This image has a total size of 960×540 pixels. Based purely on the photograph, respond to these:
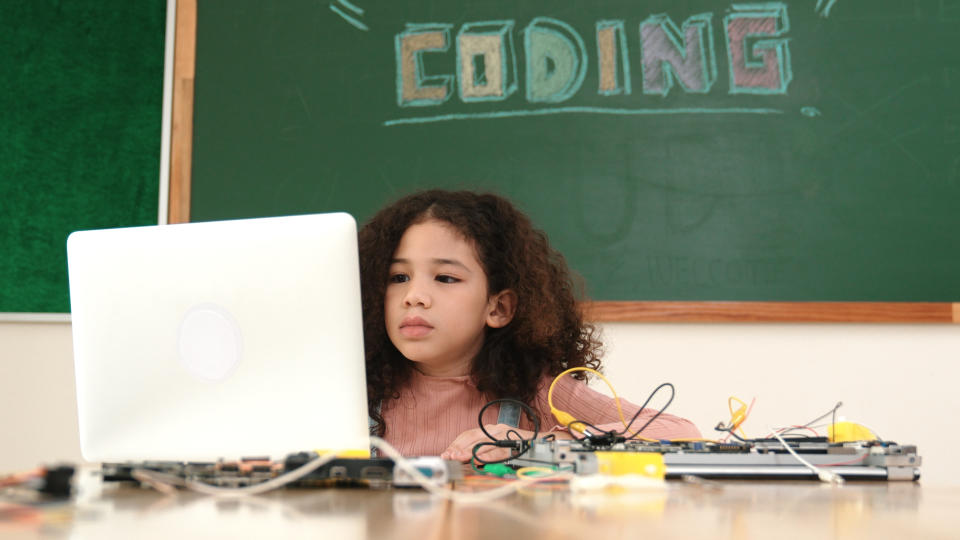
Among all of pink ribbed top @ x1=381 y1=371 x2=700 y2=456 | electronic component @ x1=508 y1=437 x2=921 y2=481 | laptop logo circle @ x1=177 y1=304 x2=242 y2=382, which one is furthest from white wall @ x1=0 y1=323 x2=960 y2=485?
laptop logo circle @ x1=177 y1=304 x2=242 y2=382

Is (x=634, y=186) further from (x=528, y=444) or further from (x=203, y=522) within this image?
(x=203, y=522)

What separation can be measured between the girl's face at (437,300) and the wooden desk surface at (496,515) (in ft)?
2.12

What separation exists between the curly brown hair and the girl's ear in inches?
0.4

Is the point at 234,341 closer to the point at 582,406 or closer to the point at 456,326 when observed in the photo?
the point at 456,326

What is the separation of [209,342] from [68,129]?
1.79m

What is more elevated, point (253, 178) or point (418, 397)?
point (253, 178)

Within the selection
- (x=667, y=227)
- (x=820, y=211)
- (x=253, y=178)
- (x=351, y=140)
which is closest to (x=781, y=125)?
(x=820, y=211)

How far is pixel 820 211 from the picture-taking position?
6.67 ft

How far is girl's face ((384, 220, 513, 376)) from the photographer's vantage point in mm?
1373

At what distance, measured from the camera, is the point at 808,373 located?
2006 mm

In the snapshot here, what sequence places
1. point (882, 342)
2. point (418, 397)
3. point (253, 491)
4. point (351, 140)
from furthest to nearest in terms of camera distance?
point (351, 140), point (882, 342), point (418, 397), point (253, 491)

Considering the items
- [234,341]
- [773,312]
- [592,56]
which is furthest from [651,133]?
[234,341]

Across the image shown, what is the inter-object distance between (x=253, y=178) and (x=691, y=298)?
125 cm

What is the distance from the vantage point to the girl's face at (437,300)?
4.50 ft
